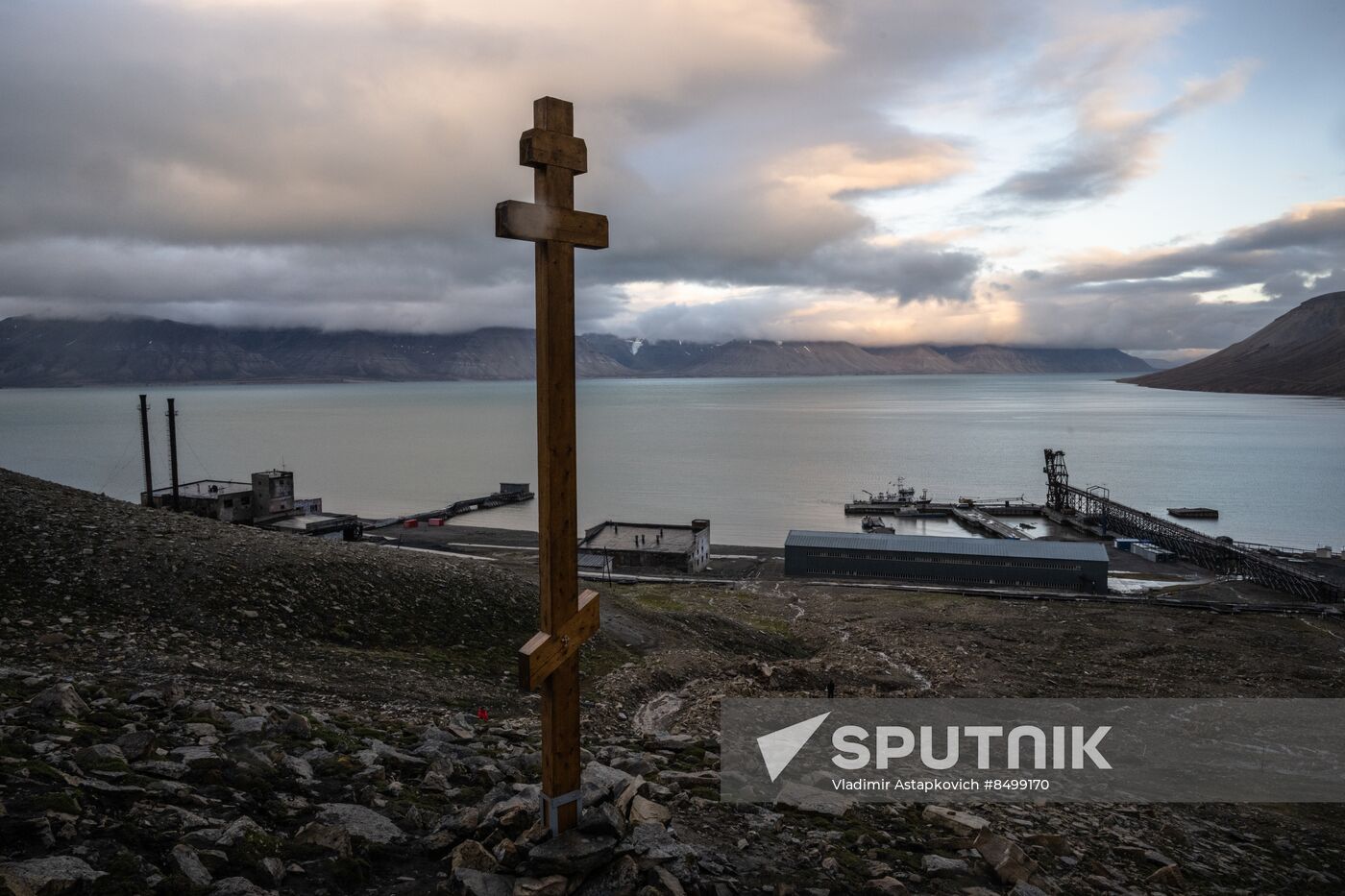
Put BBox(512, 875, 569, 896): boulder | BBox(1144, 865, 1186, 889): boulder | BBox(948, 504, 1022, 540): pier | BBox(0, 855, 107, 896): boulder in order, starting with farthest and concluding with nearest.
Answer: BBox(948, 504, 1022, 540): pier → BBox(1144, 865, 1186, 889): boulder → BBox(512, 875, 569, 896): boulder → BBox(0, 855, 107, 896): boulder

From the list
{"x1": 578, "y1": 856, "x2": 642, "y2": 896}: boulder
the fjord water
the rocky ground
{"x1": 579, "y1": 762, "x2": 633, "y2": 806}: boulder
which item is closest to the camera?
{"x1": 578, "y1": 856, "x2": 642, "y2": 896}: boulder

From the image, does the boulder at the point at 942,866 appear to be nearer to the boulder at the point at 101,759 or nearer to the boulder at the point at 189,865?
the boulder at the point at 189,865

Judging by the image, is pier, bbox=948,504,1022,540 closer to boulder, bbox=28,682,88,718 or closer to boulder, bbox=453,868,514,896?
boulder, bbox=453,868,514,896

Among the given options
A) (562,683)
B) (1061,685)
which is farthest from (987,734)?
(562,683)

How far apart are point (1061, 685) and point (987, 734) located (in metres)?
9.56

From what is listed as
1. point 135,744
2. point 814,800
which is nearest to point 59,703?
point 135,744

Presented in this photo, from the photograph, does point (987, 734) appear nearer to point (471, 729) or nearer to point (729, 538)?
point (471, 729)

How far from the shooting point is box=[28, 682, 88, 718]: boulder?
8.88m

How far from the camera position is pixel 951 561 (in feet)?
154

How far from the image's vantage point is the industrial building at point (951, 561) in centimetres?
4512

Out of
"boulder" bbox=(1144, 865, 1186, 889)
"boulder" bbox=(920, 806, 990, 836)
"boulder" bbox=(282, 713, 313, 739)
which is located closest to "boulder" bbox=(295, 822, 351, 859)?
"boulder" bbox=(282, 713, 313, 739)

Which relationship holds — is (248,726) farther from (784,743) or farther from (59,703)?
(784,743)

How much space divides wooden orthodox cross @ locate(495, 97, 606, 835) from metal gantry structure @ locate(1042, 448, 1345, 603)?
52.4 meters

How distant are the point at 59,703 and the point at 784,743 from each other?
1048 cm
